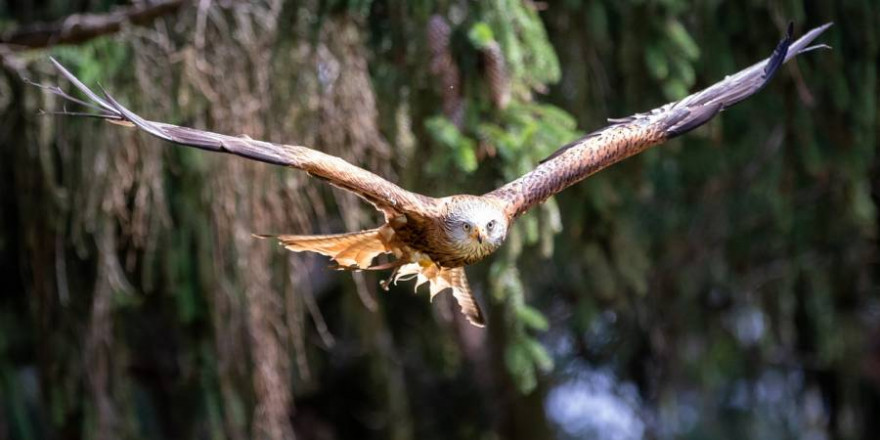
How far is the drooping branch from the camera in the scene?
525 centimetres

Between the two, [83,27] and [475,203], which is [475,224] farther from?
[83,27]

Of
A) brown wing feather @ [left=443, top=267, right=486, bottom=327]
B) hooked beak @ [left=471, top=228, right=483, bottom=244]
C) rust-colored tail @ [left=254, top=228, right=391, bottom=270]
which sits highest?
rust-colored tail @ [left=254, top=228, right=391, bottom=270]

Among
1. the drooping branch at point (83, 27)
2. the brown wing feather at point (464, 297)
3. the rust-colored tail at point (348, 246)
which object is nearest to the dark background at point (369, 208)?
the drooping branch at point (83, 27)

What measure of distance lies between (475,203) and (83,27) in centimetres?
173

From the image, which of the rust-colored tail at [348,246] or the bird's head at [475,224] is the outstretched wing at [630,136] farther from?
the rust-colored tail at [348,246]

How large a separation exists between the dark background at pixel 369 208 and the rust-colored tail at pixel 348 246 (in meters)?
0.42

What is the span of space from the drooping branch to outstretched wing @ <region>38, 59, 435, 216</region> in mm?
1369

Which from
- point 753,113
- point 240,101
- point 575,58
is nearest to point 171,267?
point 240,101

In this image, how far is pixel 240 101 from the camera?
5.14 m

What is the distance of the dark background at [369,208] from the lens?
16.6 ft

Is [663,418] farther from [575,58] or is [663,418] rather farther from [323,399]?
[575,58]

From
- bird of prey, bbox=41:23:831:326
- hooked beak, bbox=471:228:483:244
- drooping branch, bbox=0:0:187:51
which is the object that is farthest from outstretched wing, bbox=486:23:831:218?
drooping branch, bbox=0:0:187:51

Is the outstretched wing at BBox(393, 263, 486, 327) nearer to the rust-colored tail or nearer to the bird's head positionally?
the rust-colored tail

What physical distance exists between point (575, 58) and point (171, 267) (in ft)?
5.59
